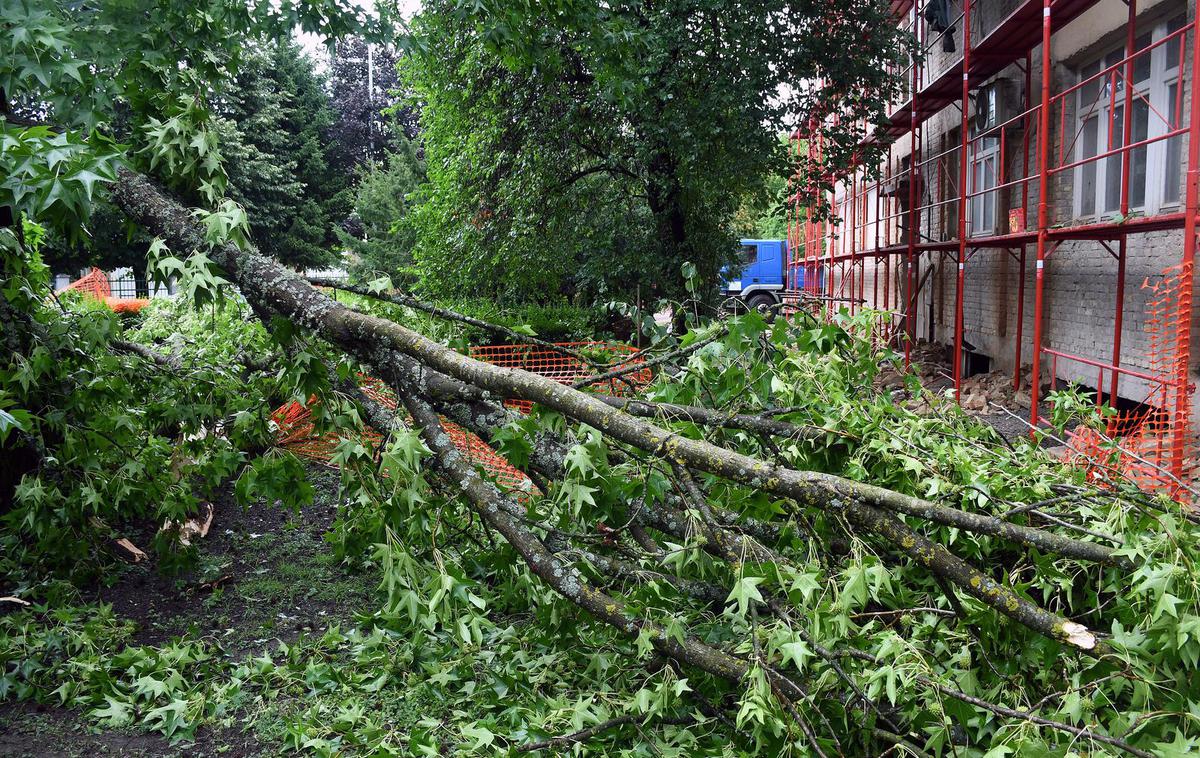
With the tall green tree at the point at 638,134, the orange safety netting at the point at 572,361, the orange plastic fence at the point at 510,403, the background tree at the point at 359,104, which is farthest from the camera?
the background tree at the point at 359,104

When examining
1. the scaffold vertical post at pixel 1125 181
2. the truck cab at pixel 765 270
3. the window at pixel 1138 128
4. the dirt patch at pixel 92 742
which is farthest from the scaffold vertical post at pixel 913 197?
the truck cab at pixel 765 270

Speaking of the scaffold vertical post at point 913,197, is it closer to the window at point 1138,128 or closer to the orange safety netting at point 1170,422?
the window at point 1138,128

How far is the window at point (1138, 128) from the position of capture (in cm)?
745

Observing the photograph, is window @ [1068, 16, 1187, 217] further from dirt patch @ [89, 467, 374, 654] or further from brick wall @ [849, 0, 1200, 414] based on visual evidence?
dirt patch @ [89, 467, 374, 654]

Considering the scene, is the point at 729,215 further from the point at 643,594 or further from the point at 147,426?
Answer: the point at 643,594

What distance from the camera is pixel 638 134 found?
1204cm

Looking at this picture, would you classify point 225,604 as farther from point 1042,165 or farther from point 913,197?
point 913,197

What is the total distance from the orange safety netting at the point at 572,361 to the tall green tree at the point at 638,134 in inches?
102

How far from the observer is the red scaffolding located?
624cm

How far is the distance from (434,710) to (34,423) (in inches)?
110

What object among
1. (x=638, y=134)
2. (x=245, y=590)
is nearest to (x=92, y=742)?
A: (x=245, y=590)

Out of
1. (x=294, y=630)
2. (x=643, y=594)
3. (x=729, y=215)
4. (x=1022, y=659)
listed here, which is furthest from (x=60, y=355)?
(x=729, y=215)

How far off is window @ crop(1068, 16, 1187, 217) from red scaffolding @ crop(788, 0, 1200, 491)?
0.09 feet

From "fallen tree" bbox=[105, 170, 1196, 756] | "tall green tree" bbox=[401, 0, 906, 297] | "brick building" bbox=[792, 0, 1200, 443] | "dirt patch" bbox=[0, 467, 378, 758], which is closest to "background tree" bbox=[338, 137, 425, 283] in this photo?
"tall green tree" bbox=[401, 0, 906, 297]
